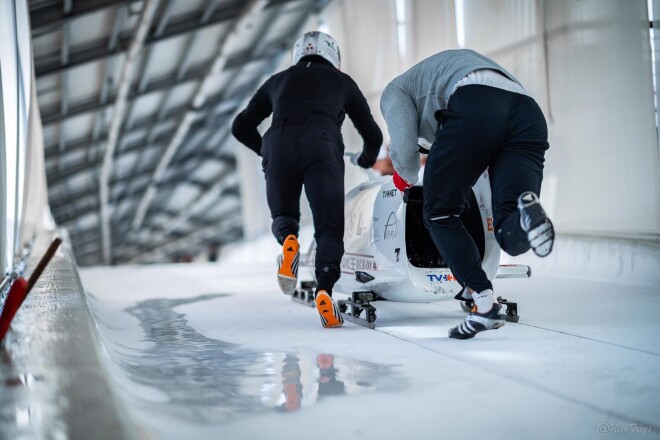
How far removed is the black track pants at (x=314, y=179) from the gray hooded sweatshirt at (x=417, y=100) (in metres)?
0.45

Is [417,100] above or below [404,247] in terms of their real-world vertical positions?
above

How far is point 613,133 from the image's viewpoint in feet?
14.4

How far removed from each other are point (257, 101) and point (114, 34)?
261 inches

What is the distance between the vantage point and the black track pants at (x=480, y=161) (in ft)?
6.57

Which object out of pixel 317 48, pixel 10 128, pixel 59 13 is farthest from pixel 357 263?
pixel 59 13

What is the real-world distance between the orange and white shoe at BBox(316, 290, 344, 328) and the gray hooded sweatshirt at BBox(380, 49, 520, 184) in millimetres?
587

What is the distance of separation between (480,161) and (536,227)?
302mm

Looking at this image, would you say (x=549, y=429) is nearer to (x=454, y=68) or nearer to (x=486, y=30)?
(x=454, y=68)

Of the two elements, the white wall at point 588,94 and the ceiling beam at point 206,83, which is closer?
the white wall at point 588,94

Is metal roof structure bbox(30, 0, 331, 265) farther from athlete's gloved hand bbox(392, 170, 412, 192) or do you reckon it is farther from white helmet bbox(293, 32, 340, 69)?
athlete's gloved hand bbox(392, 170, 412, 192)

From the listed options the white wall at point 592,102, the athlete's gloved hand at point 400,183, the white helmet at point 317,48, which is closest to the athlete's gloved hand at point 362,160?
the white helmet at point 317,48

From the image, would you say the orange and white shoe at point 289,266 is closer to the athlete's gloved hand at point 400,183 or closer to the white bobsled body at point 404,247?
the white bobsled body at point 404,247

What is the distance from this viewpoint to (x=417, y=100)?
2.26m

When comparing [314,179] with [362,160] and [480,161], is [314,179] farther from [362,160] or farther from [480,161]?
[480,161]
